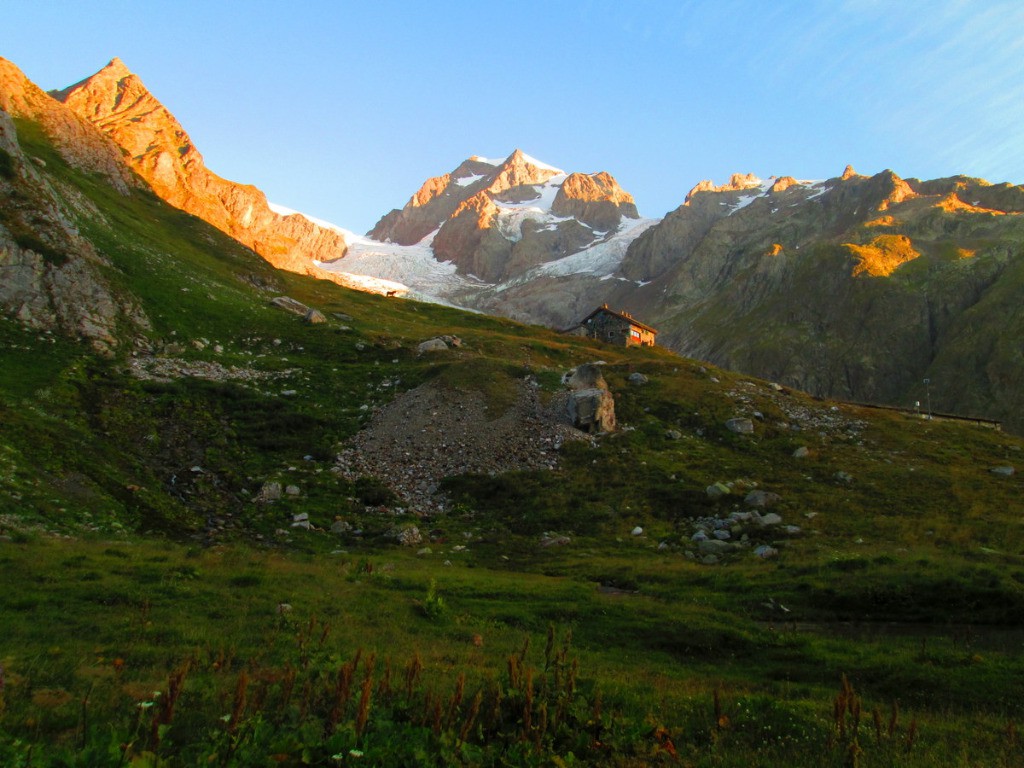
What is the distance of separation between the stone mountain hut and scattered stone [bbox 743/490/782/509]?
225 ft

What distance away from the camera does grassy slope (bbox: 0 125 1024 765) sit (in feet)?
28.0

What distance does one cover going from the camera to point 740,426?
143 ft

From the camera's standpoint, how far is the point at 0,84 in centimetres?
8338

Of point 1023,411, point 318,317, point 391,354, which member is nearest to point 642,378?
point 391,354

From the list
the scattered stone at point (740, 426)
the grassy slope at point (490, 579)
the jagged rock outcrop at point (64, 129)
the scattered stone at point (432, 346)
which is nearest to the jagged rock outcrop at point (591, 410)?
the grassy slope at point (490, 579)

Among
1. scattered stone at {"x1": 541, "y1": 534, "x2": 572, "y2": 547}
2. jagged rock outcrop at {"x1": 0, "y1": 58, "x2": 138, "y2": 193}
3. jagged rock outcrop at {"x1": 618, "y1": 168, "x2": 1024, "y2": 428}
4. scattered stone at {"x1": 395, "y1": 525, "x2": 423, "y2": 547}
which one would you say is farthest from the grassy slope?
jagged rock outcrop at {"x1": 618, "y1": 168, "x2": 1024, "y2": 428}

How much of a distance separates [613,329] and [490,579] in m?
84.8

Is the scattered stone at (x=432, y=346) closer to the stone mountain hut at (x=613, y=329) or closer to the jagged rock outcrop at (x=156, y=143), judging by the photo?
the stone mountain hut at (x=613, y=329)

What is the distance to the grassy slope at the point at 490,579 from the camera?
8.53 metres

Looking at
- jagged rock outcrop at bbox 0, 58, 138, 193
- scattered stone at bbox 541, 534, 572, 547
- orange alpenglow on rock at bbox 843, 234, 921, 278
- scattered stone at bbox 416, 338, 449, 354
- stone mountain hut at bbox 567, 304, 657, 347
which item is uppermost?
orange alpenglow on rock at bbox 843, 234, 921, 278

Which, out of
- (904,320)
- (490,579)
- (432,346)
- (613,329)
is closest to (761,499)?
(490,579)

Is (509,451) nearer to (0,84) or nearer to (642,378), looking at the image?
(642,378)

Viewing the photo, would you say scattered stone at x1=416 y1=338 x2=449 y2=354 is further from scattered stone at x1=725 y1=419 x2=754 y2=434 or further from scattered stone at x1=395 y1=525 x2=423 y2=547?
scattered stone at x1=395 y1=525 x2=423 y2=547

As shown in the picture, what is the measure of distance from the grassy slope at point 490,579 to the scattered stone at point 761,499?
877mm
